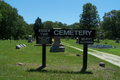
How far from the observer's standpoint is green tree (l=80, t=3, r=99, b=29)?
2004 inches

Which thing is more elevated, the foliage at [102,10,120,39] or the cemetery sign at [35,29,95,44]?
the foliage at [102,10,120,39]

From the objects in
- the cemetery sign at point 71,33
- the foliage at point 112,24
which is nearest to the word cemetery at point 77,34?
the cemetery sign at point 71,33

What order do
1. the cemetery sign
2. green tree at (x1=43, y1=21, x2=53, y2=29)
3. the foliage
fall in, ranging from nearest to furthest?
the cemetery sign, the foliage, green tree at (x1=43, y1=21, x2=53, y2=29)

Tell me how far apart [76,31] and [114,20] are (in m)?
65.7

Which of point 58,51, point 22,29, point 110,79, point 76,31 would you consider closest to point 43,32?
point 76,31

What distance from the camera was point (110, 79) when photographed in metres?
5.94

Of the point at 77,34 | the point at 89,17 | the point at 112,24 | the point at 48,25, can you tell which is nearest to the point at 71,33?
the point at 77,34

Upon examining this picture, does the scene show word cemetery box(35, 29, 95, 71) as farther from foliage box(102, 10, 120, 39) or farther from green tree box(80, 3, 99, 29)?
foliage box(102, 10, 120, 39)

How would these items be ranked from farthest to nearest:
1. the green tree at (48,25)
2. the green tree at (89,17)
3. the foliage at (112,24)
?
1. the green tree at (48,25)
2. the foliage at (112,24)
3. the green tree at (89,17)

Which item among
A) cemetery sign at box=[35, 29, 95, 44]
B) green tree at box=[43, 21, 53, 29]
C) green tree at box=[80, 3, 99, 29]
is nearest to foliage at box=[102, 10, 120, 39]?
green tree at box=[80, 3, 99, 29]

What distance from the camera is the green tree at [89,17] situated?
167ft

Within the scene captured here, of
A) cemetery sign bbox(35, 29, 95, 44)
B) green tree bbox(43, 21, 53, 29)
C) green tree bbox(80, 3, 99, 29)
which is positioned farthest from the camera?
green tree bbox(43, 21, 53, 29)

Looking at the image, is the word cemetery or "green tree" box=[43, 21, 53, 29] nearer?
the word cemetery

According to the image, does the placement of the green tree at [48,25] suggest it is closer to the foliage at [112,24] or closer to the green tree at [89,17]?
the foliage at [112,24]
